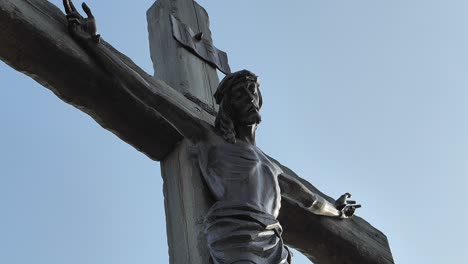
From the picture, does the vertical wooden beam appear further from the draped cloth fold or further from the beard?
the beard

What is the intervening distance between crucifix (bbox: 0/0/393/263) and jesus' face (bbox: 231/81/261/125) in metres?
0.19

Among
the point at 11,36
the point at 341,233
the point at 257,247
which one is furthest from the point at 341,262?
the point at 11,36

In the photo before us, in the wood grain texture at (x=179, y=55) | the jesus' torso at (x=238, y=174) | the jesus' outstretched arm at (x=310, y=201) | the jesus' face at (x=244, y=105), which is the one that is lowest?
the jesus' torso at (x=238, y=174)

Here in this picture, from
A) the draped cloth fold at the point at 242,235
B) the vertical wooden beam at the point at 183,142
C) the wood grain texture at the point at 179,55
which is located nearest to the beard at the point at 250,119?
the vertical wooden beam at the point at 183,142

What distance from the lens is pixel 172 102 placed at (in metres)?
3.51

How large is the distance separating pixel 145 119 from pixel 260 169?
52cm

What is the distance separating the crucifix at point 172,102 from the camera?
3.27 meters

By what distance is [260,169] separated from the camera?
346 centimetres

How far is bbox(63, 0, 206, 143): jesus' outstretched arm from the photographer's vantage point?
11.3 feet

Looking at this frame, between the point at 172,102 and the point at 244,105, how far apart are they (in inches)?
12.7

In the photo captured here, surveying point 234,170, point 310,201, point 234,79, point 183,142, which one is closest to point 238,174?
point 234,170

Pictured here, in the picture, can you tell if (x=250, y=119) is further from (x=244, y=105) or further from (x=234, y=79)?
(x=234, y=79)

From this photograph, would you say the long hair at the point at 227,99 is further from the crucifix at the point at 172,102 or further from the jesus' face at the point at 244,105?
the crucifix at the point at 172,102

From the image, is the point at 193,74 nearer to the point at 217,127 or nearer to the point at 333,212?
the point at 217,127
